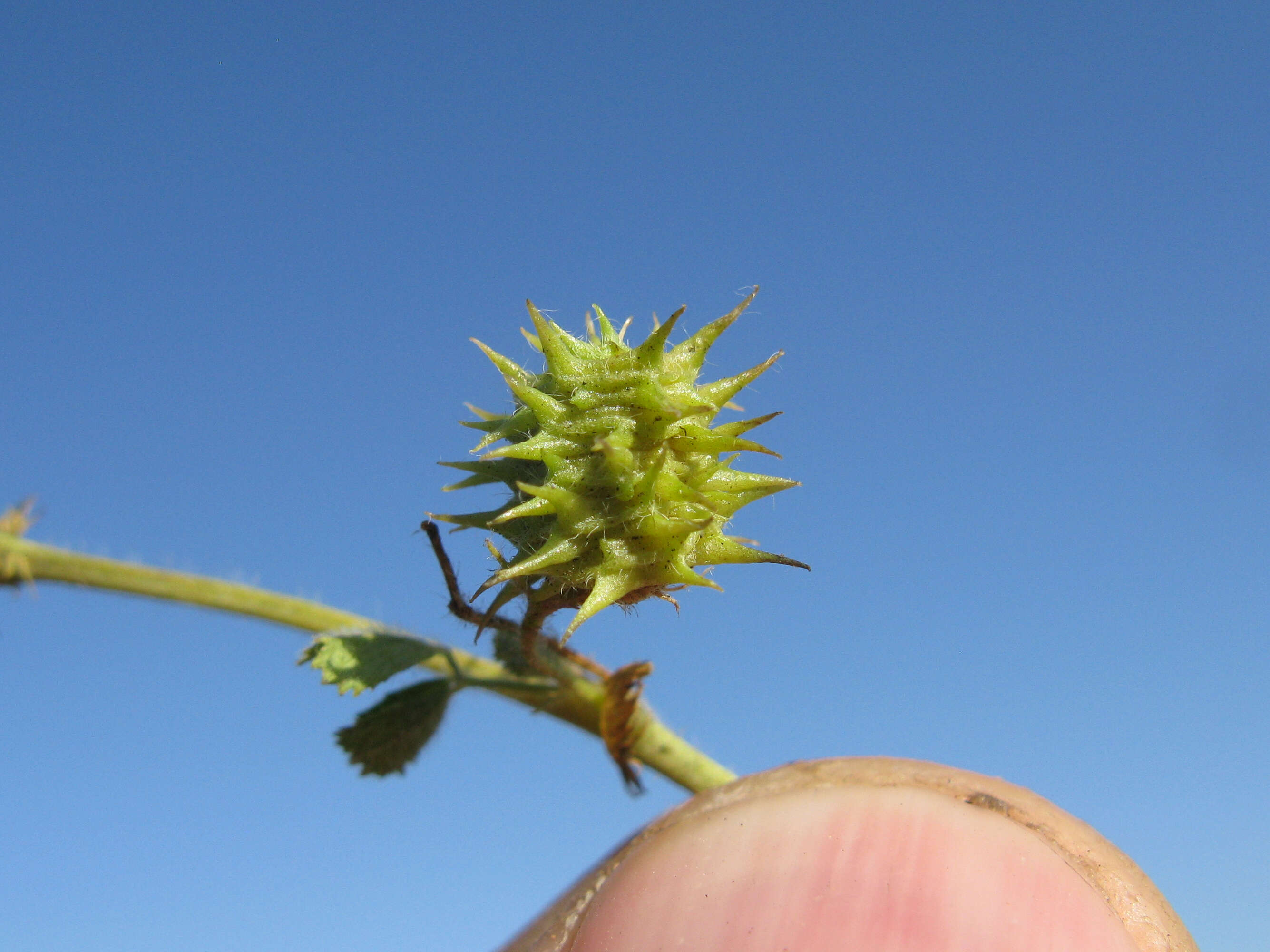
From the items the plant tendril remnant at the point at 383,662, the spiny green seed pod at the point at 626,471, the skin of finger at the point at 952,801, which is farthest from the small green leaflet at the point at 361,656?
the spiny green seed pod at the point at 626,471

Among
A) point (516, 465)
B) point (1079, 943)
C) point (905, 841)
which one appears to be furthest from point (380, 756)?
point (1079, 943)

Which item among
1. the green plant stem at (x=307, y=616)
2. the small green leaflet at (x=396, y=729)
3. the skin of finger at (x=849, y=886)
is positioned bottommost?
the skin of finger at (x=849, y=886)

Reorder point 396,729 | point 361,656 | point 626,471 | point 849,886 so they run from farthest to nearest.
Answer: point 396,729 < point 361,656 < point 849,886 < point 626,471

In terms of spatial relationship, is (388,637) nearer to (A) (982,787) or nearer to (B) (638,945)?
(B) (638,945)

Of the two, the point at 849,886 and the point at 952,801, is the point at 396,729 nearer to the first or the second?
the point at 849,886

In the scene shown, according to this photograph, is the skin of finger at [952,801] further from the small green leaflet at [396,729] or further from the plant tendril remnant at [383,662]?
the small green leaflet at [396,729]

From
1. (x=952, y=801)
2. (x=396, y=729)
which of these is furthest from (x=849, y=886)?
(x=396, y=729)
